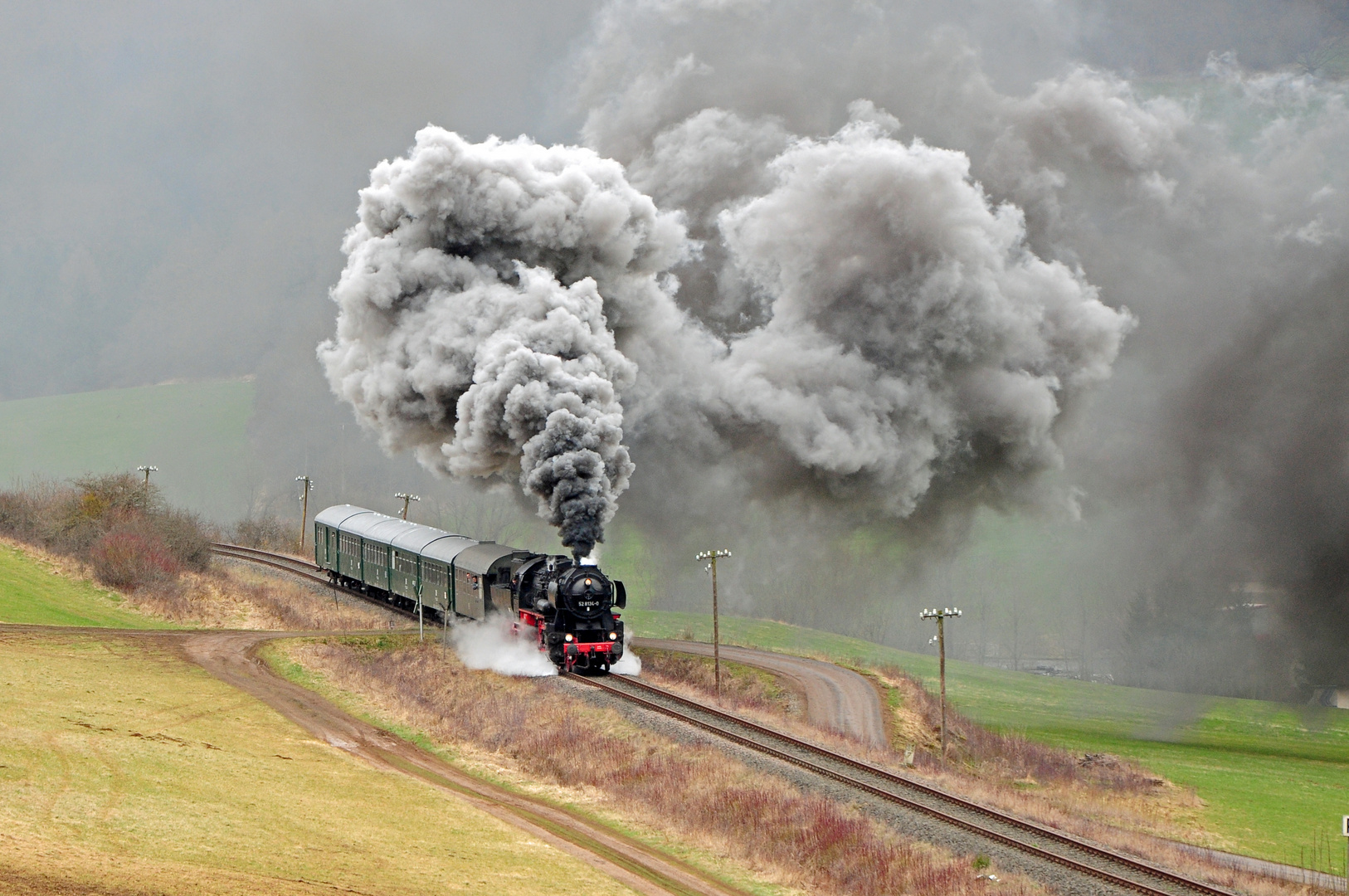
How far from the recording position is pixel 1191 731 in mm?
59000

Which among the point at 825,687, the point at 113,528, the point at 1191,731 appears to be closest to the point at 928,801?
the point at 825,687

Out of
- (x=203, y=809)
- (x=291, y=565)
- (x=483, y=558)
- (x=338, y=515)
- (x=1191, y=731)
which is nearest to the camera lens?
(x=203, y=809)

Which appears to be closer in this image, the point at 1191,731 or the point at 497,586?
the point at 497,586

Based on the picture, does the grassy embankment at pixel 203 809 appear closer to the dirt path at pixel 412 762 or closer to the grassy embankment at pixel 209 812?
the grassy embankment at pixel 209 812

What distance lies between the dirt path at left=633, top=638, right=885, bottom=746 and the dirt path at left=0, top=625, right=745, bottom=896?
1258cm

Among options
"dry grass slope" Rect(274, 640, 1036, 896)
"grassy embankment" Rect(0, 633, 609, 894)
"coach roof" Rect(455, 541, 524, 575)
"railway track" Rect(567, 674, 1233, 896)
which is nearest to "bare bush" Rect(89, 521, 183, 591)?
"dry grass slope" Rect(274, 640, 1036, 896)

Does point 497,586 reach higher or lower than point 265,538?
lower

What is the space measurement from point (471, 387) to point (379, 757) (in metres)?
12.3

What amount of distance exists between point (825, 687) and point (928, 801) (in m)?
16.3

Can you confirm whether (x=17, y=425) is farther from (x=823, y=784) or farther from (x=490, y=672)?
(x=823, y=784)

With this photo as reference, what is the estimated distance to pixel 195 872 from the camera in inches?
478

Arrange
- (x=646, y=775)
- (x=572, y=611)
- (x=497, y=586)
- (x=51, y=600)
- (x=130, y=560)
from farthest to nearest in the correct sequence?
(x=130, y=560), (x=51, y=600), (x=497, y=586), (x=572, y=611), (x=646, y=775)

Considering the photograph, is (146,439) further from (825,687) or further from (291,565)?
(825,687)

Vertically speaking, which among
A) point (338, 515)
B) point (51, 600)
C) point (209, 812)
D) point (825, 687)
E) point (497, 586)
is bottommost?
point (825, 687)
